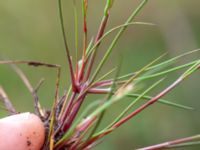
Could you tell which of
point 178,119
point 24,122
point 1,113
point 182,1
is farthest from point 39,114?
point 182,1

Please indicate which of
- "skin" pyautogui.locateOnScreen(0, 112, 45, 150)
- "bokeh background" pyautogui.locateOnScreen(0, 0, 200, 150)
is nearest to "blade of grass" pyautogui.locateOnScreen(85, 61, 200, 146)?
"skin" pyautogui.locateOnScreen(0, 112, 45, 150)

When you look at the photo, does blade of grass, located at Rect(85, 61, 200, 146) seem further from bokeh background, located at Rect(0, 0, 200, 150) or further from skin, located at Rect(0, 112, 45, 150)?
bokeh background, located at Rect(0, 0, 200, 150)

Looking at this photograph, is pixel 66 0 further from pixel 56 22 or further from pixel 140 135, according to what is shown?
pixel 140 135

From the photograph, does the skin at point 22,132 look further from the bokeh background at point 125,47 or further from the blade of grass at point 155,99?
the bokeh background at point 125,47

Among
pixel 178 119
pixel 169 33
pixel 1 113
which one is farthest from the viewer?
pixel 169 33

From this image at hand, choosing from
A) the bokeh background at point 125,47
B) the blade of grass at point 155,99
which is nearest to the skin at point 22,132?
the blade of grass at point 155,99

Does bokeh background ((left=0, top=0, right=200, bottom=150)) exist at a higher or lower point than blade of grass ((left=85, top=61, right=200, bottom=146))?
higher
